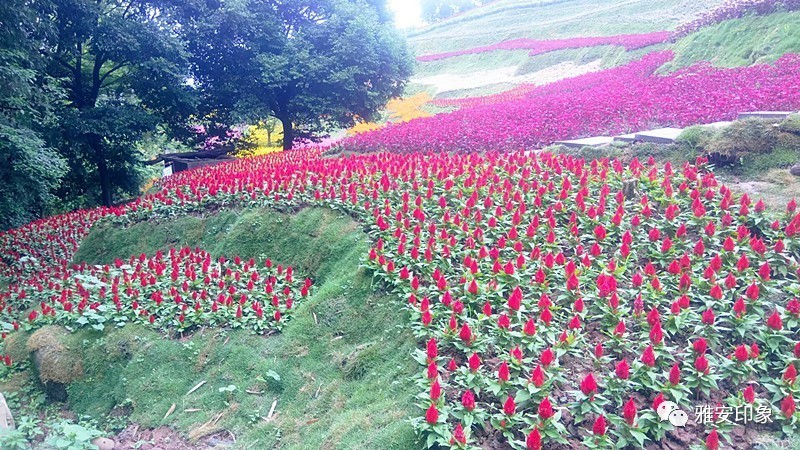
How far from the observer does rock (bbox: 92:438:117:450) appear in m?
4.21

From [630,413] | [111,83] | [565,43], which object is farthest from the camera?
[565,43]

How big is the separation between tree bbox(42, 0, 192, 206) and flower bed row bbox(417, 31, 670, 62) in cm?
1790

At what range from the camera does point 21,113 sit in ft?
34.2

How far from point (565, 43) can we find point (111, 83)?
23039mm

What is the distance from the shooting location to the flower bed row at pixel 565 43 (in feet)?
76.7

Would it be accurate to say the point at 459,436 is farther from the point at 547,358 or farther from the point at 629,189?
the point at 629,189

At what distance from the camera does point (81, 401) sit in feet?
16.4

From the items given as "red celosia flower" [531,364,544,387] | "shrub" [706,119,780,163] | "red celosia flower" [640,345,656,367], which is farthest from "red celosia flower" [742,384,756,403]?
"shrub" [706,119,780,163]

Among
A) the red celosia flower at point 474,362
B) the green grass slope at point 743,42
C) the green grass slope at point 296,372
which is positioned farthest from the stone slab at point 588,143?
the green grass slope at point 743,42

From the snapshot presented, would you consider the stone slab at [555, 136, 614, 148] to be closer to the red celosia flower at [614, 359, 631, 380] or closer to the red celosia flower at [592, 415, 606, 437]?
the red celosia flower at [614, 359, 631, 380]

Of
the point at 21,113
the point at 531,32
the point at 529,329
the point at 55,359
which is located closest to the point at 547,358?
the point at 529,329

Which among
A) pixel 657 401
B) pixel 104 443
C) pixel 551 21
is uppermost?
pixel 551 21

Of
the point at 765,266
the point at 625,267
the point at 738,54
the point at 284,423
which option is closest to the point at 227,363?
the point at 284,423

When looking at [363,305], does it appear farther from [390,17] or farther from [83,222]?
[390,17]
